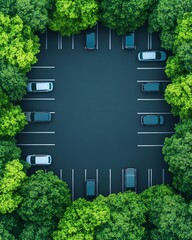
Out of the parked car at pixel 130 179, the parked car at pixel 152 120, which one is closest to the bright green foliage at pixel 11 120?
the parked car at pixel 130 179

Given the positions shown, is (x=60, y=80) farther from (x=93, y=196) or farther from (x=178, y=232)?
(x=178, y=232)

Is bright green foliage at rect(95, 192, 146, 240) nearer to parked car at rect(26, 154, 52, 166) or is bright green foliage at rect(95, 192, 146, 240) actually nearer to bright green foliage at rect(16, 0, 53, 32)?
parked car at rect(26, 154, 52, 166)

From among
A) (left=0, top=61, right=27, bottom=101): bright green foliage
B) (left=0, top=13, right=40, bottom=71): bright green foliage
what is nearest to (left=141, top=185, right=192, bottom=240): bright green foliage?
(left=0, top=61, right=27, bottom=101): bright green foliage

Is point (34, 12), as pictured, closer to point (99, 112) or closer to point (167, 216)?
point (99, 112)

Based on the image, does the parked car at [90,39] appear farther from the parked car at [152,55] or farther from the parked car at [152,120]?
the parked car at [152,120]

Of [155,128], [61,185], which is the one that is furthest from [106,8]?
[61,185]

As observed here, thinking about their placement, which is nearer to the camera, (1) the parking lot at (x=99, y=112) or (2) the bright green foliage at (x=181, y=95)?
(2) the bright green foliage at (x=181, y=95)
